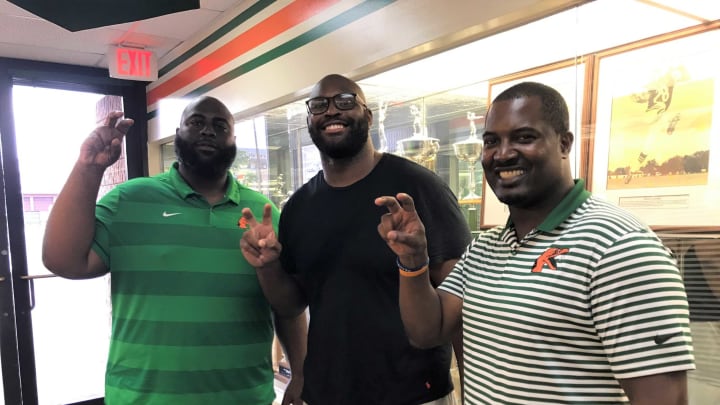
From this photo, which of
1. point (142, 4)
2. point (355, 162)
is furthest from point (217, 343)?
point (142, 4)

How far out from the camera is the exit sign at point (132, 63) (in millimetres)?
3652

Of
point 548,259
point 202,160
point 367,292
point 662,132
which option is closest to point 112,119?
point 202,160

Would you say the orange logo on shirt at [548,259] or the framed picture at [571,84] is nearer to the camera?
the orange logo on shirt at [548,259]

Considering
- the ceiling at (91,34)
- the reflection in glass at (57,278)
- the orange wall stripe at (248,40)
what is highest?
the ceiling at (91,34)

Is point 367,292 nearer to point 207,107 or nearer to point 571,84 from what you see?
point 207,107

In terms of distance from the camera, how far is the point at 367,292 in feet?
4.61

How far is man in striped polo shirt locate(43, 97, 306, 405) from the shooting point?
1.52 meters

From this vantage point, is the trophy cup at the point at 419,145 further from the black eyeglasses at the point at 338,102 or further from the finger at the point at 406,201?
the finger at the point at 406,201

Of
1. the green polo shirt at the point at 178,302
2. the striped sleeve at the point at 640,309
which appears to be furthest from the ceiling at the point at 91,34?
the striped sleeve at the point at 640,309

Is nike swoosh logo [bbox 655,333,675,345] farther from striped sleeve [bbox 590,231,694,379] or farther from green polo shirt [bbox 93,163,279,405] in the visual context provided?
green polo shirt [bbox 93,163,279,405]

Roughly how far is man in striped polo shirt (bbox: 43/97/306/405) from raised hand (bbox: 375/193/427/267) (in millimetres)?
669

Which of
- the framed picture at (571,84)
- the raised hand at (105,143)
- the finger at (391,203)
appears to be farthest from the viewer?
the framed picture at (571,84)

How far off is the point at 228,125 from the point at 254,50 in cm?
146

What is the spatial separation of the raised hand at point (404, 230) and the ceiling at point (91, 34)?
8.43 feet
